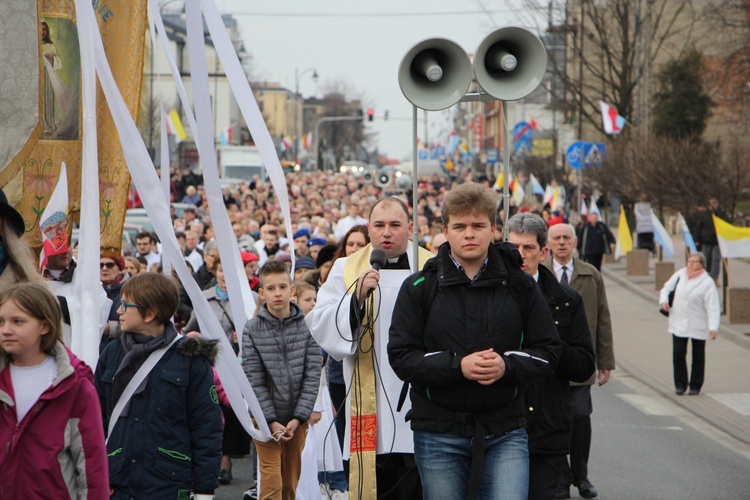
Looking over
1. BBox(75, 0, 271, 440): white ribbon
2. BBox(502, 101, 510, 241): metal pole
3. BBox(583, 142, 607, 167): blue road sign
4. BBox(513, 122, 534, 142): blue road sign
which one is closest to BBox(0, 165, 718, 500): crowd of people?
BBox(502, 101, 510, 241): metal pole

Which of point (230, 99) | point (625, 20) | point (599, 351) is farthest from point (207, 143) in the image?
point (230, 99)

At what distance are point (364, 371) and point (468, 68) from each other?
1600 millimetres

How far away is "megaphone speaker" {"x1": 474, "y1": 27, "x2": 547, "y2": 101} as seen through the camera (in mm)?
6316

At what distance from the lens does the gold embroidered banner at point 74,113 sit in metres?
6.10

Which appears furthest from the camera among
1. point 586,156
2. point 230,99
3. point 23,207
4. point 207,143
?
point 230,99

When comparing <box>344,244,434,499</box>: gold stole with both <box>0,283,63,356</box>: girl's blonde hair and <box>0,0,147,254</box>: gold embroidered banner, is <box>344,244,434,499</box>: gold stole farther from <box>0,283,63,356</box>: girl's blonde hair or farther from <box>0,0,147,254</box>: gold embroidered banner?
<box>0,283,63,356</box>: girl's blonde hair

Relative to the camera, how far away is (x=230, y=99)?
301ft

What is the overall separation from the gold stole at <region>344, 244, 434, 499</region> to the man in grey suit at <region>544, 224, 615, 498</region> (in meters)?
2.66

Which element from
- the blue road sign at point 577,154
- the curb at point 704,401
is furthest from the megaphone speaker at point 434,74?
the blue road sign at point 577,154

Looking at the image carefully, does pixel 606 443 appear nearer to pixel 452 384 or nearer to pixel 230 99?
pixel 452 384

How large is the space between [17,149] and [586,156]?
32.5m

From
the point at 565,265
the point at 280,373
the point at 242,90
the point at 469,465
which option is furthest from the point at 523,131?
the point at 469,465

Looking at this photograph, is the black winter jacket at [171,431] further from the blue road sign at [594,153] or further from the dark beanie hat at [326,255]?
the blue road sign at [594,153]

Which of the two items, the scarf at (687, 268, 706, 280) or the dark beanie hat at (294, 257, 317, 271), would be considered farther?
the scarf at (687, 268, 706, 280)
